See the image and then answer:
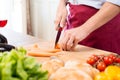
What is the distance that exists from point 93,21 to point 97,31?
0.18 m

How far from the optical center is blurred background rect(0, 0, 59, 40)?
8.54 feet

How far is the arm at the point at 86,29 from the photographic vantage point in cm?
124

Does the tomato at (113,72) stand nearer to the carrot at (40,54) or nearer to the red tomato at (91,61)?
the red tomato at (91,61)

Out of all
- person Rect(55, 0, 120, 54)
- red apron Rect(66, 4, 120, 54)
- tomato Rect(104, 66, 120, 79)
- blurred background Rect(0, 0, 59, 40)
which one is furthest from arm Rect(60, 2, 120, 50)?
blurred background Rect(0, 0, 59, 40)

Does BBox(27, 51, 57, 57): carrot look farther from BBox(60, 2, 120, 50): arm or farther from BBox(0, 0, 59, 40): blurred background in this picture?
BBox(0, 0, 59, 40): blurred background

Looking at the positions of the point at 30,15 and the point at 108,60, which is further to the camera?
the point at 30,15

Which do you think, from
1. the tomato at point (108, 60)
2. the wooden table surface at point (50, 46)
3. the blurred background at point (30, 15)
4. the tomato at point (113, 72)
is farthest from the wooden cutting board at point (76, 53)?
the blurred background at point (30, 15)

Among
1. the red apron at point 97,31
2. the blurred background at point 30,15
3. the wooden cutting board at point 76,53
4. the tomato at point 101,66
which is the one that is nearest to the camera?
the tomato at point 101,66

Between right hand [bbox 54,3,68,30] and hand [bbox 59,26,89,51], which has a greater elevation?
right hand [bbox 54,3,68,30]

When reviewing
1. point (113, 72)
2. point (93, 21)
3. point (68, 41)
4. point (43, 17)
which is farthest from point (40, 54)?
point (43, 17)

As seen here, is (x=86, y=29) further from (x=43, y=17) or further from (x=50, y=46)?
(x=43, y=17)

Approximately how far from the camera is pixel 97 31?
4.64 ft

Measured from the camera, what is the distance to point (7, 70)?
2.05 feet

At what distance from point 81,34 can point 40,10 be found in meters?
1.51
